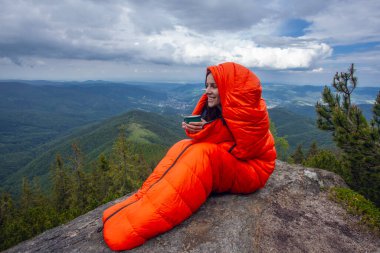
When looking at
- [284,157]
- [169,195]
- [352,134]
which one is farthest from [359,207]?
[284,157]

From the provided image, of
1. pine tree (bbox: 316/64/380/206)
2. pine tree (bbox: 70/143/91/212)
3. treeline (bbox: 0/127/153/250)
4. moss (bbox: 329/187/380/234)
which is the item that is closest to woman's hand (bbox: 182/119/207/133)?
moss (bbox: 329/187/380/234)

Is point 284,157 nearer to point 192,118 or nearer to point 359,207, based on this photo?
point 359,207

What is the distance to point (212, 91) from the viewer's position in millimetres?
5289

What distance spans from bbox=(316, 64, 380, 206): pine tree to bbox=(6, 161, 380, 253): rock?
2.75 metres

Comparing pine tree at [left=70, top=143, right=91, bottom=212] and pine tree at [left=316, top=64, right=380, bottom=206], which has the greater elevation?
pine tree at [left=316, top=64, right=380, bottom=206]

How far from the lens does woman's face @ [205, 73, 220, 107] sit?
17.3ft

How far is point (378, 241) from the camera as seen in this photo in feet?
18.2

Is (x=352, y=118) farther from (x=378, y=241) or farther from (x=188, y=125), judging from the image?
(x=188, y=125)

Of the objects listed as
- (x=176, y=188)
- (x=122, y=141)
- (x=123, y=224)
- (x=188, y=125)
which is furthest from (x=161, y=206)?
(x=122, y=141)

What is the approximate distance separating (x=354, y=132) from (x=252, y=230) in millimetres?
5884

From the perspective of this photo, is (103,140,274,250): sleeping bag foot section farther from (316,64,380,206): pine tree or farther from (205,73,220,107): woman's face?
(316,64,380,206): pine tree

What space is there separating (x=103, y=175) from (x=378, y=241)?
3262cm

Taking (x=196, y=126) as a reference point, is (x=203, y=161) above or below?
below

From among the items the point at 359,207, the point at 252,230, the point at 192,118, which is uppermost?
the point at 192,118
